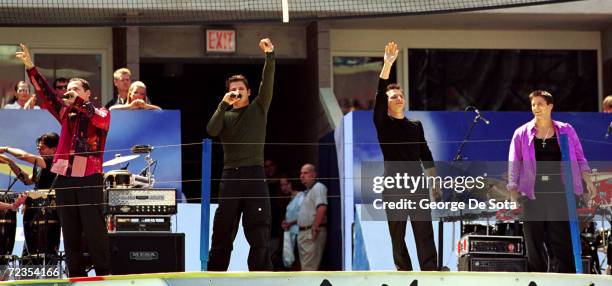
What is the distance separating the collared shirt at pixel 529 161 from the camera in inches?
415

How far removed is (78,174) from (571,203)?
3.80 m

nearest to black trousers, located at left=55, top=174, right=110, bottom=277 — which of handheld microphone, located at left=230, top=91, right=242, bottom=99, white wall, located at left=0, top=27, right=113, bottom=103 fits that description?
handheld microphone, located at left=230, top=91, right=242, bottom=99

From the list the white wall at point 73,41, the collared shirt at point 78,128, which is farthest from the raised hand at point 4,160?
the white wall at point 73,41

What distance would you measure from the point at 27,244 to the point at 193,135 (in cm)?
915

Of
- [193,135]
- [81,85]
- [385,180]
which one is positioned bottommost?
[385,180]

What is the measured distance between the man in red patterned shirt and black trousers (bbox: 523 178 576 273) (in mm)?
3303

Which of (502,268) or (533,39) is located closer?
(502,268)

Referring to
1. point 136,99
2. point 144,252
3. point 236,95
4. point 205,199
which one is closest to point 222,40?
point 136,99

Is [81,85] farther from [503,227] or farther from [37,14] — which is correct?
[37,14]

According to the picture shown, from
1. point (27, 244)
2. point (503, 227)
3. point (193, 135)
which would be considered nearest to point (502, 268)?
point (503, 227)

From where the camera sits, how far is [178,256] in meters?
10.6

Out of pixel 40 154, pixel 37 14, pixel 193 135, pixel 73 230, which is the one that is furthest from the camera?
pixel 193 135

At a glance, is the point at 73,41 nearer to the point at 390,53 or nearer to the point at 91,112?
the point at 91,112

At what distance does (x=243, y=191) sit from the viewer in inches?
410
